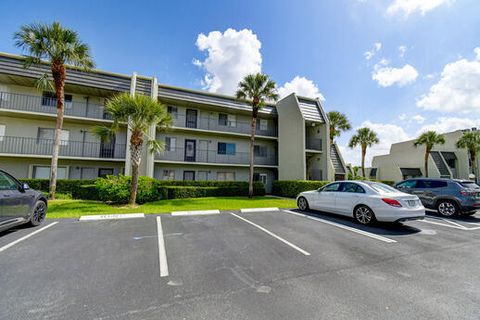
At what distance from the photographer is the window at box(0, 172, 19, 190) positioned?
16.8 ft

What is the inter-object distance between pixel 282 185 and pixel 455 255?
13.2 metres

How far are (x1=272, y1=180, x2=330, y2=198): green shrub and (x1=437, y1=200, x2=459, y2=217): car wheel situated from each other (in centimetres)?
657

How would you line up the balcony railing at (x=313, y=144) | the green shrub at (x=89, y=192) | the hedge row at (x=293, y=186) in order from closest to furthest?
the green shrub at (x=89, y=192) → the hedge row at (x=293, y=186) → the balcony railing at (x=313, y=144)

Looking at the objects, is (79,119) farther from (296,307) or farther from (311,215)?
(296,307)

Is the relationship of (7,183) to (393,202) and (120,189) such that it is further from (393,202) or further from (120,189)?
(393,202)

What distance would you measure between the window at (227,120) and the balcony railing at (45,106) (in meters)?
9.49

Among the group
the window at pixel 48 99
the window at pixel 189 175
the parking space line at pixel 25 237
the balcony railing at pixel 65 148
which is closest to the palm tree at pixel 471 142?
the window at pixel 189 175

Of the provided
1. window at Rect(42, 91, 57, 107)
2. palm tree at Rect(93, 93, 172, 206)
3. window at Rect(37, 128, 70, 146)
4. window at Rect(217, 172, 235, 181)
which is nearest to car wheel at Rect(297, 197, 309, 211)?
palm tree at Rect(93, 93, 172, 206)

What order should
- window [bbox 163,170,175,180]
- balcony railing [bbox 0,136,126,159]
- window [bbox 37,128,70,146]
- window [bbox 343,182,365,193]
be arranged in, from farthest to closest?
window [bbox 163,170,175,180] → window [bbox 37,128,70,146] → balcony railing [bbox 0,136,126,159] → window [bbox 343,182,365,193]

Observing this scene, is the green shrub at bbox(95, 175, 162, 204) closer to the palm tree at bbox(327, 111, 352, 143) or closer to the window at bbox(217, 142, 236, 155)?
the window at bbox(217, 142, 236, 155)

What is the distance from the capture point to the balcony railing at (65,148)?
13483mm

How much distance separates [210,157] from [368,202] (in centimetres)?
1384

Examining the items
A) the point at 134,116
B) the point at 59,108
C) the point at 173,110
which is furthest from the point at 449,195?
the point at 59,108

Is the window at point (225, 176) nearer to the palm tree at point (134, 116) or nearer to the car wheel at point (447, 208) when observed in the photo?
the palm tree at point (134, 116)
